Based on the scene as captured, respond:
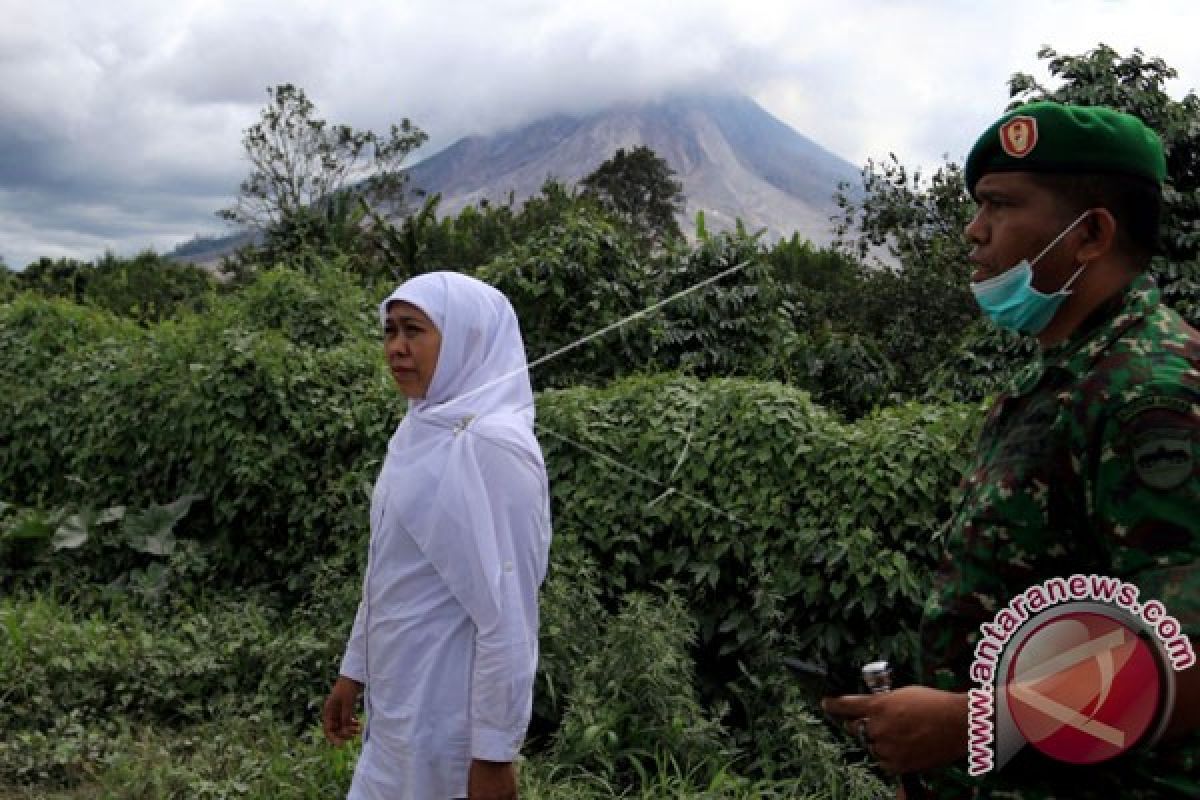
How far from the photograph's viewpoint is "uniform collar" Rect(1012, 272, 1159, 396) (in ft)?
4.66

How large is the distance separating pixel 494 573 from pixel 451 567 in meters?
0.10

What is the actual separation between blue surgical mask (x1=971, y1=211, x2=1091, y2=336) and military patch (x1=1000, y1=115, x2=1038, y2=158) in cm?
12

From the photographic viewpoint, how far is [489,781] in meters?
2.24

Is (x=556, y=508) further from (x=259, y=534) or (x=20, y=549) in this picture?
(x=20, y=549)

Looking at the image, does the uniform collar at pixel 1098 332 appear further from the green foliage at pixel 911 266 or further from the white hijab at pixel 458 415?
the green foliage at pixel 911 266

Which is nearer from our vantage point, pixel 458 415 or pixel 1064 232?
pixel 1064 232

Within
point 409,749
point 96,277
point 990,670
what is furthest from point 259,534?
point 96,277

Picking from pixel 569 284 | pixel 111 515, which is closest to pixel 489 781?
pixel 111 515

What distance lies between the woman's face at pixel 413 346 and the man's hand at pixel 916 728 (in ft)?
4.37

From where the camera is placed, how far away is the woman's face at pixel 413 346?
2.49m

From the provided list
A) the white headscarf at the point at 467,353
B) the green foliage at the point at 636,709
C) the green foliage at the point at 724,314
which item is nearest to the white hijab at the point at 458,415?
the white headscarf at the point at 467,353

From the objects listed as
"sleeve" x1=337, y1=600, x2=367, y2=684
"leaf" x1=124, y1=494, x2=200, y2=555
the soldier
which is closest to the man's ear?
the soldier

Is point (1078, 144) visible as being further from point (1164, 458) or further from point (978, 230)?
point (1164, 458)

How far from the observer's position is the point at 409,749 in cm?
232
